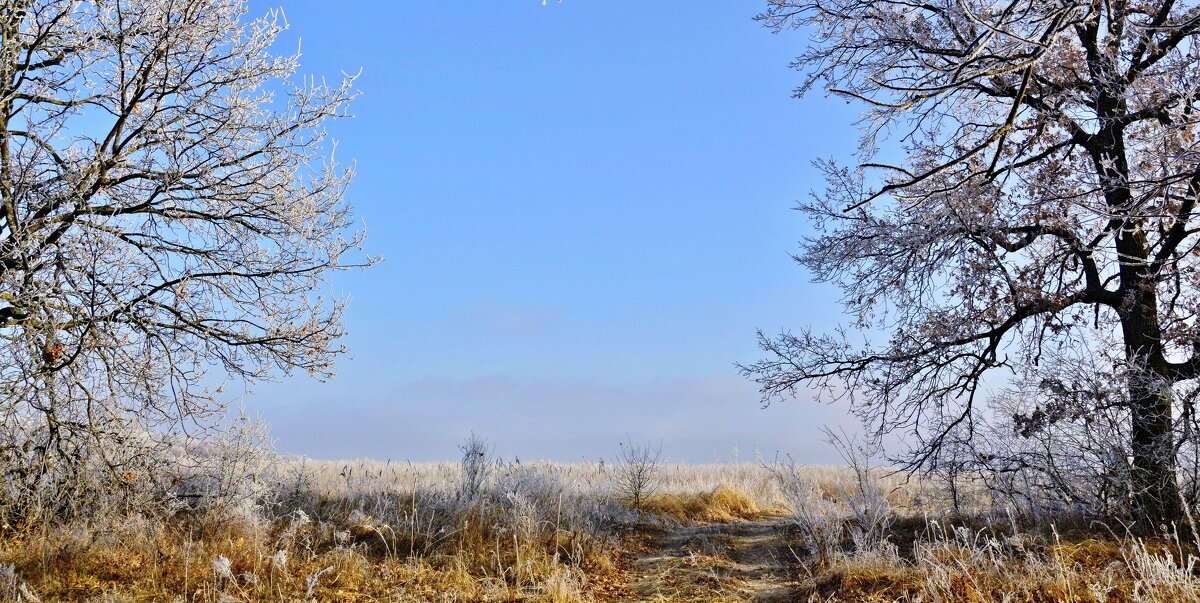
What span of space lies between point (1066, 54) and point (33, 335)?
460 inches

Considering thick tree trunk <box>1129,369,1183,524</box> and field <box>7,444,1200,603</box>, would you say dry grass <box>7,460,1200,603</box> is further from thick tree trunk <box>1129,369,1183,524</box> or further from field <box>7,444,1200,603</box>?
thick tree trunk <box>1129,369,1183,524</box>

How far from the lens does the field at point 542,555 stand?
6.20 meters

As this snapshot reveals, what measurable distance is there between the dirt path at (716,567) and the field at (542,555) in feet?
0.10

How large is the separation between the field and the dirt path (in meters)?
0.03

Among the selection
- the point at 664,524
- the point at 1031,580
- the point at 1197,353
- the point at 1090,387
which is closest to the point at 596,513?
the point at 664,524

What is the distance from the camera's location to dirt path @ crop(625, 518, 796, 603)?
6871mm

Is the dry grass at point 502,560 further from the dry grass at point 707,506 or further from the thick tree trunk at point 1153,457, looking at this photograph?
the dry grass at point 707,506

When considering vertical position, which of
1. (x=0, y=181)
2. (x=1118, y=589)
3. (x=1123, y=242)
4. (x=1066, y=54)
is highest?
(x=1066, y=54)

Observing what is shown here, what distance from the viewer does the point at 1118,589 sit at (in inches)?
237

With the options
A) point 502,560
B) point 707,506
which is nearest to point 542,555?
point 502,560

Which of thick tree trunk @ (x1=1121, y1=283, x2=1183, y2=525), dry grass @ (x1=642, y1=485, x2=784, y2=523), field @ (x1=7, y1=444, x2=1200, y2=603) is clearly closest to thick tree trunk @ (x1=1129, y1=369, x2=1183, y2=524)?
thick tree trunk @ (x1=1121, y1=283, x2=1183, y2=525)

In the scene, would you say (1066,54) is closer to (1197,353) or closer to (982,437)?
(1197,353)

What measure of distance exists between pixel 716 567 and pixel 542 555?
1.83 m

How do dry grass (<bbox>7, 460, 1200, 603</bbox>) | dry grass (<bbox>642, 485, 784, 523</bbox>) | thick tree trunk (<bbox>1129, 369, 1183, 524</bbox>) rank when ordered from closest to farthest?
dry grass (<bbox>7, 460, 1200, 603</bbox>), thick tree trunk (<bbox>1129, 369, 1183, 524</bbox>), dry grass (<bbox>642, 485, 784, 523</bbox>)
